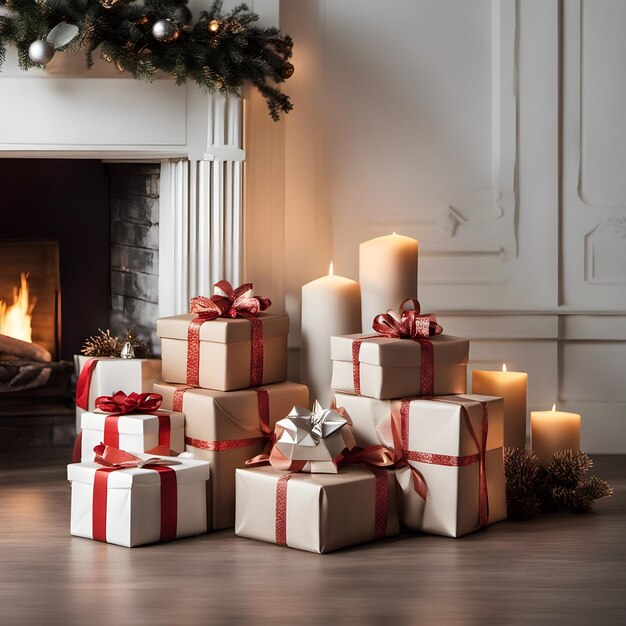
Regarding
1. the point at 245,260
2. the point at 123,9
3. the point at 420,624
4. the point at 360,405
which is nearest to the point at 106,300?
the point at 245,260

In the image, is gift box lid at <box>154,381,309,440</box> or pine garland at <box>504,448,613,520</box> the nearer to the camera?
gift box lid at <box>154,381,309,440</box>

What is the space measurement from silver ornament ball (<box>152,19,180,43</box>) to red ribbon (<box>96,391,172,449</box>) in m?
1.11

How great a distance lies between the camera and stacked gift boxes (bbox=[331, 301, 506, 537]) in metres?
2.27

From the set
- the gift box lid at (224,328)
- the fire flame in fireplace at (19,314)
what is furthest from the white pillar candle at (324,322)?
the fire flame in fireplace at (19,314)

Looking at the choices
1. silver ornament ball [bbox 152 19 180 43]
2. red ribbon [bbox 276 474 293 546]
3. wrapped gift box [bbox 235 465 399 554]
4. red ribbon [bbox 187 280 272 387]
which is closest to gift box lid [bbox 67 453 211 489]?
wrapped gift box [bbox 235 465 399 554]

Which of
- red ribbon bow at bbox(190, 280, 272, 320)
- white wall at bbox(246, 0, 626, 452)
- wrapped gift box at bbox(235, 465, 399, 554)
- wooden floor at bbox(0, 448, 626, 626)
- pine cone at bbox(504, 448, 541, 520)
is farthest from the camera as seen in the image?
white wall at bbox(246, 0, 626, 452)

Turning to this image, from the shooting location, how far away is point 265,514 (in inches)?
87.5

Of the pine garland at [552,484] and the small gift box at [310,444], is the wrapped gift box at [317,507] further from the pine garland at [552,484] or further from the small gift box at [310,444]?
the pine garland at [552,484]

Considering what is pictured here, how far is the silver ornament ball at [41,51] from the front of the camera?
107 inches

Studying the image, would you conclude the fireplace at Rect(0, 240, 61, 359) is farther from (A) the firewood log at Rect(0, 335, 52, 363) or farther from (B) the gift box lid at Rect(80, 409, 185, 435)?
(B) the gift box lid at Rect(80, 409, 185, 435)

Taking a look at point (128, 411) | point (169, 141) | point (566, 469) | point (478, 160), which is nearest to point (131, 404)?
point (128, 411)

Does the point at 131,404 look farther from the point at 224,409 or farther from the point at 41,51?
the point at 41,51

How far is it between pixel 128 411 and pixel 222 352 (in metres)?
0.29

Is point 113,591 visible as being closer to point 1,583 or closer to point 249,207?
point 1,583
